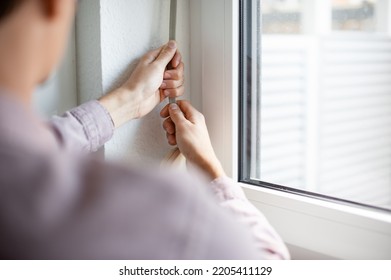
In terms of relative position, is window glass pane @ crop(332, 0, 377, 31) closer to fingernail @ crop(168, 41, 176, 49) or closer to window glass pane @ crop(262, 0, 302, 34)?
window glass pane @ crop(262, 0, 302, 34)

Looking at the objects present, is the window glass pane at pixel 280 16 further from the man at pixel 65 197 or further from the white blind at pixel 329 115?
the man at pixel 65 197

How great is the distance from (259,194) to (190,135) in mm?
163

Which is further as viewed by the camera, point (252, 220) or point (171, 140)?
point (171, 140)

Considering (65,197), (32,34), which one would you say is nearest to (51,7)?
(32,34)

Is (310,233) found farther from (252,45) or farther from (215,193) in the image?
(252,45)

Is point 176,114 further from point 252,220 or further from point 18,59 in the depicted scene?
point 18,59

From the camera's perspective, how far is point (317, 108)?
2.90 ft

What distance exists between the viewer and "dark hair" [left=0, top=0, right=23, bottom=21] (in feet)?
1.19

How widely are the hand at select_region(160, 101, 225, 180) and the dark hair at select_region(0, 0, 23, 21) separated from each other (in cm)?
41

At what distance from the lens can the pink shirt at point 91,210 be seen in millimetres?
326

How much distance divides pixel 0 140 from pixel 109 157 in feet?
1.60

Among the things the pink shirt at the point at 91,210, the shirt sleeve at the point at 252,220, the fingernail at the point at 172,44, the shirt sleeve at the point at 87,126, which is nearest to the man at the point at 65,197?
the pink shirt at the point at 91,210

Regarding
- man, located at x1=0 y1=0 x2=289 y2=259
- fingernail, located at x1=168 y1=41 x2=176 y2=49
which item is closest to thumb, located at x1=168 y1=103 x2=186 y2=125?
fingernail, located at x1=168 y1=41 x2=176 y2=49
